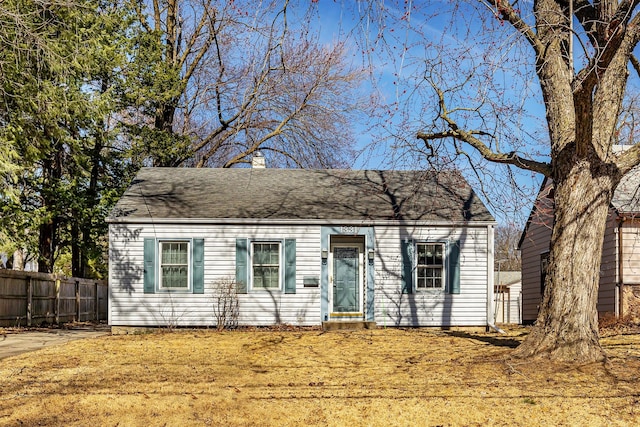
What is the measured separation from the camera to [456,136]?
10484mm

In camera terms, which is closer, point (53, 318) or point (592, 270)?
point (592, 270)

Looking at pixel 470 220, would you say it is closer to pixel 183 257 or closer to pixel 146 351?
pixel 183 257

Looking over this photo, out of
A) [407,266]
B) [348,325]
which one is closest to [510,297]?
[407,266]

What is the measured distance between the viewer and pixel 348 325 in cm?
1611

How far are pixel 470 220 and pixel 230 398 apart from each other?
10264 millimetres

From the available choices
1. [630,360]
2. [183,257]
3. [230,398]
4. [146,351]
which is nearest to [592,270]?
[630,360]

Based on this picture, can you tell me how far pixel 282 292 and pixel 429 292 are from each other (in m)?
3.71

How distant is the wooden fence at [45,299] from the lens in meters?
16.9

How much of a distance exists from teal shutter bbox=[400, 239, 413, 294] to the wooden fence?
33.3 feet

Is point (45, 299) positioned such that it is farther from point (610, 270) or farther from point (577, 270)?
point (610, 270)

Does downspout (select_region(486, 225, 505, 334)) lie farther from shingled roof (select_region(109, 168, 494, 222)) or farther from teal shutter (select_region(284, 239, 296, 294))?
teal shutter (select_region(284, 239, 296, 294))

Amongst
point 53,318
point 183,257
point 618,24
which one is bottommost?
point 53,318

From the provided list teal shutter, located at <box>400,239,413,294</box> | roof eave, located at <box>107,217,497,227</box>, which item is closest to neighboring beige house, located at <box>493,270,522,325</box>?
roof eave, located at <box>107,217,497,227</box>

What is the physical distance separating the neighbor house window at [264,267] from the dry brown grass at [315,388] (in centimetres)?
445
